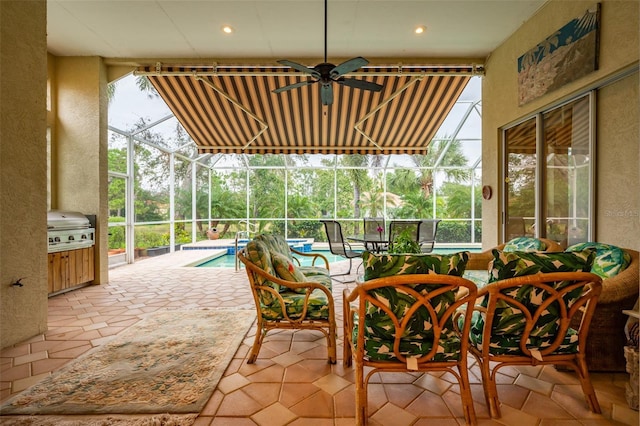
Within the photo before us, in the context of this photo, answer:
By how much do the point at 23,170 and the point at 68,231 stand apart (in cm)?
179

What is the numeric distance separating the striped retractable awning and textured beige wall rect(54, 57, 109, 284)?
2.95 ft

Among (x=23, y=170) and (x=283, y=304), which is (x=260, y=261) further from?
(x=23, y=170)

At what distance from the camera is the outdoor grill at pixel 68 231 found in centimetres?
371

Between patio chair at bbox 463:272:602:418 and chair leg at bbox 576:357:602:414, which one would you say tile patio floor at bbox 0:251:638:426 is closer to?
chair leg at bbox 576:357:602:414

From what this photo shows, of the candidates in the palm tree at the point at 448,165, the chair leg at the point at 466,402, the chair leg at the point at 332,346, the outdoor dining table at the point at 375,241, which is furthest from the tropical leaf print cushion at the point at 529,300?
the palm tree at the point at 448,165

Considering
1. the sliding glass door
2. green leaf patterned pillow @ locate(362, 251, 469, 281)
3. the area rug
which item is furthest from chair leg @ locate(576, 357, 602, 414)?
the area rug

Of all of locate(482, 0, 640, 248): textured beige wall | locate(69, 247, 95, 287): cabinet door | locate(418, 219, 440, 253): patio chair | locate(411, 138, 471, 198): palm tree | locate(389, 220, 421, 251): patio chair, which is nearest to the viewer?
locate(482, 0, 640, 248): textured beige wall

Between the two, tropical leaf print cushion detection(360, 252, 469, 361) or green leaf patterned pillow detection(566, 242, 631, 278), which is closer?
tropical leaf print cushion detection(360, 252, 469, 361)

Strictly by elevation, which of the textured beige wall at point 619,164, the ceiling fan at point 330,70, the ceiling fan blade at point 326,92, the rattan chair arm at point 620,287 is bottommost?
the rattan chair arm at point 620,287

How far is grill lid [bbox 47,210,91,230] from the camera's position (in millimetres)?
3738

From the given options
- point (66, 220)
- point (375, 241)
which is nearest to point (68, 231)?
point (66, 220)

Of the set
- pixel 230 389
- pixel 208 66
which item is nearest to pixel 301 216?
pixel 208 66

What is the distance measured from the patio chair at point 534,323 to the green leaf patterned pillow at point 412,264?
0.77 ft

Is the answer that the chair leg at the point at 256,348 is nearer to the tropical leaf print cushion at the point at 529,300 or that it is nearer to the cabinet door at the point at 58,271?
the tropical leaf print cushion at the point at 529,300
